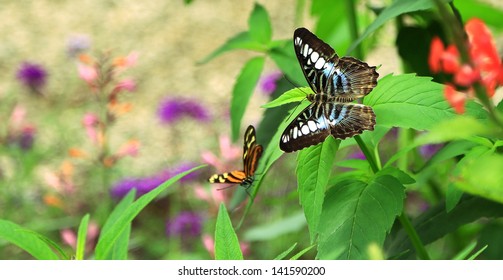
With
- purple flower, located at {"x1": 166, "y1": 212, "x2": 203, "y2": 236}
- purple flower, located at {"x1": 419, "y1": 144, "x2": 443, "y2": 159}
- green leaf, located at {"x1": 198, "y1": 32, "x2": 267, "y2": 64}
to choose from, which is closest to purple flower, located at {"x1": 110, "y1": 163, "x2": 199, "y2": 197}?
purple flower, located at {"x1": 166, "y1": 212, "x2": 203, "y2": 236}

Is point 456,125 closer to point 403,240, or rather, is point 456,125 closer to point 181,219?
point 403,240

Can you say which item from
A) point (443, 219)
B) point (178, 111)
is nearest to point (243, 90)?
point (443, 219)

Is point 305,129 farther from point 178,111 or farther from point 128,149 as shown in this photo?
point 178,111

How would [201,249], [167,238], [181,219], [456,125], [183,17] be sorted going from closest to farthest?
[456,125] < [181,219] < [201,249] < [167,238] < [183,17]

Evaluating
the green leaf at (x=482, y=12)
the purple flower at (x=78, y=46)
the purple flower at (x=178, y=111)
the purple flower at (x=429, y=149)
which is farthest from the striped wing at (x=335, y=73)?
the purple flower at (x=78, y=46)

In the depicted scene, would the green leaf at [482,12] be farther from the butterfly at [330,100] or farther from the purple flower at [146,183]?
the purple flower at [146,183]

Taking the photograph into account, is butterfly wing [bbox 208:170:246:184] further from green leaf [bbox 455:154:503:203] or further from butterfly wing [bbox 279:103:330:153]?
green leaf [bbox 455:154:503:203]
